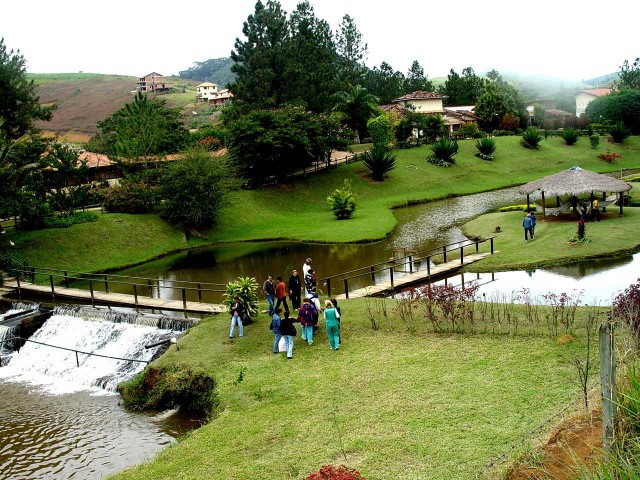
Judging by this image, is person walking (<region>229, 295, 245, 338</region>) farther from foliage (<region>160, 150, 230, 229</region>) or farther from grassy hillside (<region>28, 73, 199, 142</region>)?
grassy hillside (<region>28, 73, 199, 142</region>)

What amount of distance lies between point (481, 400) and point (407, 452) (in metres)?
2.11

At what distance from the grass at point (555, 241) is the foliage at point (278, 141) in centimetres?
1700

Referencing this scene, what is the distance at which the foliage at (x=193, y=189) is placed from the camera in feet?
123

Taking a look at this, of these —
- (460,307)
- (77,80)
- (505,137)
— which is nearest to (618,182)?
(460,307)

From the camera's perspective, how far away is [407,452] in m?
9.71

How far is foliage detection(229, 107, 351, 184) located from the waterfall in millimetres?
22220

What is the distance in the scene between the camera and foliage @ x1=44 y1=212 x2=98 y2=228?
3494 centimetres

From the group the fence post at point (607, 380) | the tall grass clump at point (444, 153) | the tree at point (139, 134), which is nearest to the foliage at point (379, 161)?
the tall grass clump at point (444, 153)

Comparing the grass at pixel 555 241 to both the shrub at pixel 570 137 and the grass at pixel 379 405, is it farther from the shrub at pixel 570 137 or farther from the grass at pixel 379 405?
the shrub at pixel 570 137

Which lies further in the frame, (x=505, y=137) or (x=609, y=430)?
(x=505, y=137)

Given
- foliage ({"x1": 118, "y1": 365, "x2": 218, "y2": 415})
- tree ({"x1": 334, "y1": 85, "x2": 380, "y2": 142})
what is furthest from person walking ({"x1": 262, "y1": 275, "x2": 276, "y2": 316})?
tree ({"x1": 334, "y1": 85, "x2": 380, "y2": 142})

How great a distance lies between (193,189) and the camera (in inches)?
1479

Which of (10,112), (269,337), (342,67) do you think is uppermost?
(342,67)

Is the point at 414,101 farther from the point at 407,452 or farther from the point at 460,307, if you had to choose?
the point at 407,452
